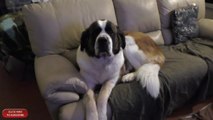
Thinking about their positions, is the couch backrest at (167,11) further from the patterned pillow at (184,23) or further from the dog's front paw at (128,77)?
the dog's front paw at (128,77)

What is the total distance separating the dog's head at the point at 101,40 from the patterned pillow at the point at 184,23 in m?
0.93

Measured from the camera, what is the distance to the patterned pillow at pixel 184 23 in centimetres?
246

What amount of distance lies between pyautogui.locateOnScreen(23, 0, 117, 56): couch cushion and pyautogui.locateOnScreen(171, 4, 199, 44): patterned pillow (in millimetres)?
743

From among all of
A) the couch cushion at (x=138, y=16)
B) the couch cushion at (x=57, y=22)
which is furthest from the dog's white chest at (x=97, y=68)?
the couch cushion at (x=138, y=16)

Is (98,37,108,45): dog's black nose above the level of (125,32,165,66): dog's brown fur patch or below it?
above

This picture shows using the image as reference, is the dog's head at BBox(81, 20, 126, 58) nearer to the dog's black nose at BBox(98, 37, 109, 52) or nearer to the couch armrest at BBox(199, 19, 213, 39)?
the dog's black nose at BBox(98, 37, 109, 52)

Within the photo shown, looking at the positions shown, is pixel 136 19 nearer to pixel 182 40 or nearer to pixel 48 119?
pixel 182 40

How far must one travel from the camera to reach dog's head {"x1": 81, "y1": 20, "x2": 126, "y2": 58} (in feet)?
5.45

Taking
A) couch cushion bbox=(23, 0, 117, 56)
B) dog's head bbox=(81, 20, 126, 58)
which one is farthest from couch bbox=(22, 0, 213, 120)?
dog's head bbox=(81, 20, 126, 58)

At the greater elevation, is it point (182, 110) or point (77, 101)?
point (77, 101)

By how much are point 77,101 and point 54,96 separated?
15 cm

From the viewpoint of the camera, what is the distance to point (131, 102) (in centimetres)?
169

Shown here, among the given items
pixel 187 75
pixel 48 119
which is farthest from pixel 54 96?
pixel 187 75

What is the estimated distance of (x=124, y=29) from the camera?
7.54 feet
